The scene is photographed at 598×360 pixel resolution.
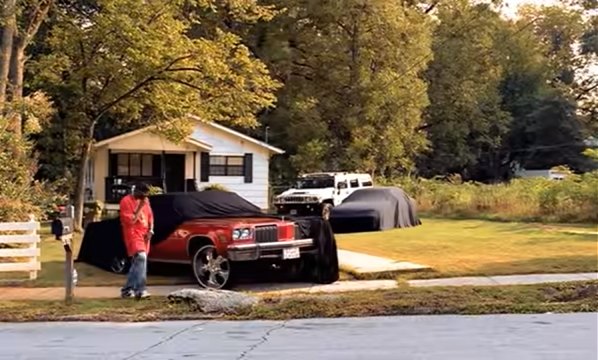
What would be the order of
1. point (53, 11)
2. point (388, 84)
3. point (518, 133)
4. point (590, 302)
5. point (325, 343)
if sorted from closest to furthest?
point (325, 343) → point (590, 302) → point (53, 11) → point (388, 84) → point (518, 133)

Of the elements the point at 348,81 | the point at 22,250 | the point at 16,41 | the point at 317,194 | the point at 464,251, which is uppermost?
Result: the point at 348,81

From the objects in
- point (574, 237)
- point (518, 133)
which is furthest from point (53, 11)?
point (518, 133)

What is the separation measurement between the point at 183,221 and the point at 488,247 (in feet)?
27.7

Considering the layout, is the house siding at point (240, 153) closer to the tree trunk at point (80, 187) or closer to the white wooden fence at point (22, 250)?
the tree trunk at point (80, 187)

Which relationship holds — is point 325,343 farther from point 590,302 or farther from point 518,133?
point 518,133

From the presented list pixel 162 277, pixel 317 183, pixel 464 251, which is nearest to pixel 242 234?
pixel 162 277

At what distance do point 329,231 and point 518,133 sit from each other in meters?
48.5

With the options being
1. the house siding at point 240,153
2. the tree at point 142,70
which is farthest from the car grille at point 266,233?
the house siding at point 240,153

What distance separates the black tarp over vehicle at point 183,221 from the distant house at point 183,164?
61.2ft

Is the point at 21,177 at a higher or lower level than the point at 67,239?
higher

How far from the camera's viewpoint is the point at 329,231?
47.7 ft

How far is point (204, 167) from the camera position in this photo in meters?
36.8

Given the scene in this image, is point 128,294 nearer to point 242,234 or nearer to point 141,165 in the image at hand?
point 242,234

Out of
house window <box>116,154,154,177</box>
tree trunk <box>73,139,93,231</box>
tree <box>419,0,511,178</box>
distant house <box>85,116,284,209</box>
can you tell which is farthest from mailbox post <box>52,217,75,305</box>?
tree <box>419,0,511,178</box>
